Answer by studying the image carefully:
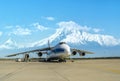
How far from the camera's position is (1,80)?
60.0 feet

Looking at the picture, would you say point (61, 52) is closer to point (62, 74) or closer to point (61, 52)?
point (61, 52)

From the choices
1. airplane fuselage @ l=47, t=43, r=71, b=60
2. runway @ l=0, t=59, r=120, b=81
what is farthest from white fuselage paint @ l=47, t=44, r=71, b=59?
runway @ l=0, t=59, r=120, b=81

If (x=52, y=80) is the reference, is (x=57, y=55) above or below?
above

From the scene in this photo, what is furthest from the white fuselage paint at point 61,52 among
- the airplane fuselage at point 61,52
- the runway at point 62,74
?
the runway at point 62,74

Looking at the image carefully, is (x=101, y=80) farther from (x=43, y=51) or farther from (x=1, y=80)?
(x=43, y=51)

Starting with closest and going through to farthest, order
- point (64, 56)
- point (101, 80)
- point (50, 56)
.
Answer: point (101, 80) → point (64, 56) → point (50, 56)

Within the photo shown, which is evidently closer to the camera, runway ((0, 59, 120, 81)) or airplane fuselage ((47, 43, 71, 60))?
runway ((0, 59, 120, 81))

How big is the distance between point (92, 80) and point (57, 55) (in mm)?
44011

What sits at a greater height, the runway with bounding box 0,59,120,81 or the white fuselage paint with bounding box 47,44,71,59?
the white fuselage paint with bounding box 47,44,71,59

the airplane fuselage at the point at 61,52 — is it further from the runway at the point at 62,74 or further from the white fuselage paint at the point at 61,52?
A: the runway at the point at 62,74

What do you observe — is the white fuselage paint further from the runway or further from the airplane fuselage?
the runway

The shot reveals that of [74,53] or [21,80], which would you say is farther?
[74,53]

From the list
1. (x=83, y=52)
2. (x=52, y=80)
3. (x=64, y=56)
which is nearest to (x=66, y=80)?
(x=52, y=80)

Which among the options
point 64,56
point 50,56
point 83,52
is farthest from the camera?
point 83,52
